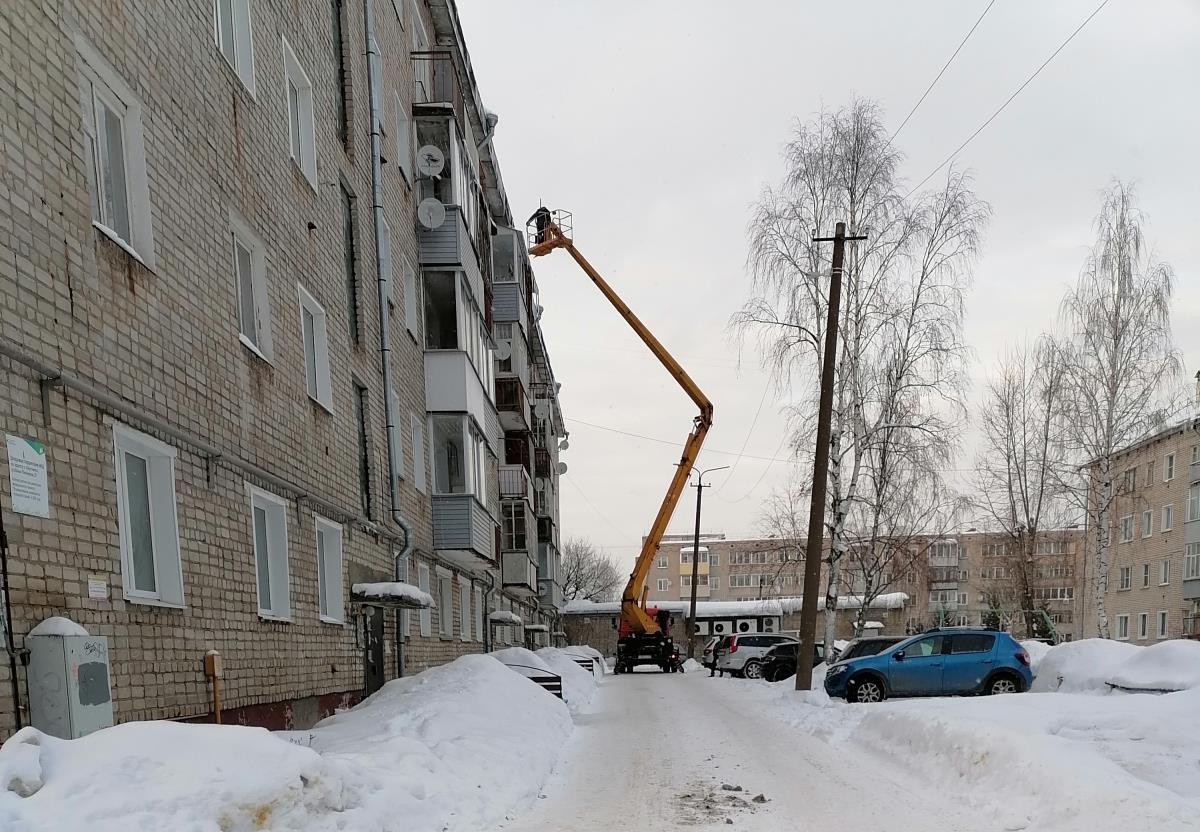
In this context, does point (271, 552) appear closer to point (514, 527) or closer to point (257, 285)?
point (257, 285)

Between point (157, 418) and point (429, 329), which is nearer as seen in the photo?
point (157, 418)

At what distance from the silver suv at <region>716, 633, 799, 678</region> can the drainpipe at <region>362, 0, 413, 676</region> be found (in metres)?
16.8

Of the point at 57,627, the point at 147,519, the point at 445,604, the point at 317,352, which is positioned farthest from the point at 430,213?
the point at 57,627

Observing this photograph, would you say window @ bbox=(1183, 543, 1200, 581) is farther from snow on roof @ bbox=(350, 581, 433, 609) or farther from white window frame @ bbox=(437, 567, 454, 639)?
snow on roof @ bbox=(350, 581, 433, 609)

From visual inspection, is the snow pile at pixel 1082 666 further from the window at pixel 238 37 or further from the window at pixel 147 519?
the window at pixel 238 37

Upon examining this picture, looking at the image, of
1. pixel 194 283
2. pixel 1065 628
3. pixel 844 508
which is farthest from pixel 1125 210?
pixel 1065 628

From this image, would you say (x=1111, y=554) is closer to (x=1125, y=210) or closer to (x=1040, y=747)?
(x=1125, y=210)

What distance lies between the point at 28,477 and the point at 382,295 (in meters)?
10.1

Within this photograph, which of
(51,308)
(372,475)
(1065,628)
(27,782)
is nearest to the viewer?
(27,782)

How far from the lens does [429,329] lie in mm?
21500

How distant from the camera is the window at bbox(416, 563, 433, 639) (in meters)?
18.1

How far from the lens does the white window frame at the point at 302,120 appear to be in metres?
12.5

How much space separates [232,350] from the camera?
962 centimetres

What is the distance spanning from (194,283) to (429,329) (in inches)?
495
